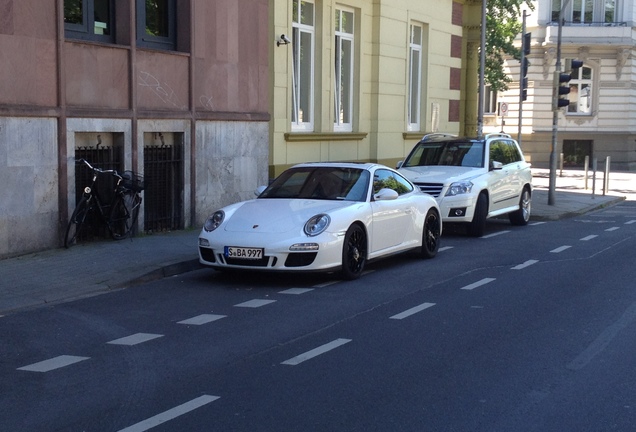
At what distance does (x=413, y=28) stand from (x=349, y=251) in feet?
49.5

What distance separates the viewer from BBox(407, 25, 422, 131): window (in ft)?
82.5

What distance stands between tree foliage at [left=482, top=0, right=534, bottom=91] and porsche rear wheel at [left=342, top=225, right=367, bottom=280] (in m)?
24.6

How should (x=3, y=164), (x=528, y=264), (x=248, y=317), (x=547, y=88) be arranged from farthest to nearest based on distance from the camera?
(x=547, y=88), (x=528, y=264), (x=3, y=164), (x=248, y=317)

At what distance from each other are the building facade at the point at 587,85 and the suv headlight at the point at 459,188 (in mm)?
28657

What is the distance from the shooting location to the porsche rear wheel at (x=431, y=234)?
1325cm

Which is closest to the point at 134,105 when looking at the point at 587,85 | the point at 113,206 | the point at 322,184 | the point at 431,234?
the point at 113,206

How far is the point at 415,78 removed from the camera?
25516mm

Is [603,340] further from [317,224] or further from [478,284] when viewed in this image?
[317,224]

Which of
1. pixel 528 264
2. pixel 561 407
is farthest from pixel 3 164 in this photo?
pixel 561 407

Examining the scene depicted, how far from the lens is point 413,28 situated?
2514 centimetres

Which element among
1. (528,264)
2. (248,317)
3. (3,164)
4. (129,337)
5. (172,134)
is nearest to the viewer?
(129,337)

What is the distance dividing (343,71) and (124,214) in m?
9.29

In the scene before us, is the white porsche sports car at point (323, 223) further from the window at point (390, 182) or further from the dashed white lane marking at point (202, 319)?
the dashed white lane marking at point (202, 319)

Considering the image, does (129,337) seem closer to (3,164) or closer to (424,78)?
(3,164)
